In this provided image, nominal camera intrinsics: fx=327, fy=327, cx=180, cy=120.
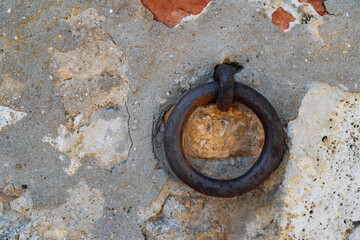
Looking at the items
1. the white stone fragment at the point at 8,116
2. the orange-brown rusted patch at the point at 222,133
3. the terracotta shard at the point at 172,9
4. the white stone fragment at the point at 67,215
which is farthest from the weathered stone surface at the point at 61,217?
A: the terracotta shard at the point at 172,9

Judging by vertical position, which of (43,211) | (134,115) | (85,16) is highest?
(85,16)

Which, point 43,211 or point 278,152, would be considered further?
point 43,211

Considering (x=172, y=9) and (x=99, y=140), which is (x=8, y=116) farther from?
(x=172, y=9)

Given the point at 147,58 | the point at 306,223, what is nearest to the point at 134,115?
the point at 147,58

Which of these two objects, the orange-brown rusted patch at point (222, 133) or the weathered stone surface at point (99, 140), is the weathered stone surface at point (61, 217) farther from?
the orange-brown rusted patch at point (222, 133)

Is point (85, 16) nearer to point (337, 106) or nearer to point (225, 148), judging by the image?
point (225, 148)

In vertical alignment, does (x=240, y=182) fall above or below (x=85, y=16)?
below

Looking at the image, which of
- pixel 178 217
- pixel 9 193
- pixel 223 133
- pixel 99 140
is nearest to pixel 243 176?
pixel 223 133

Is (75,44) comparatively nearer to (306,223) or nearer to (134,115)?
(134,115)
